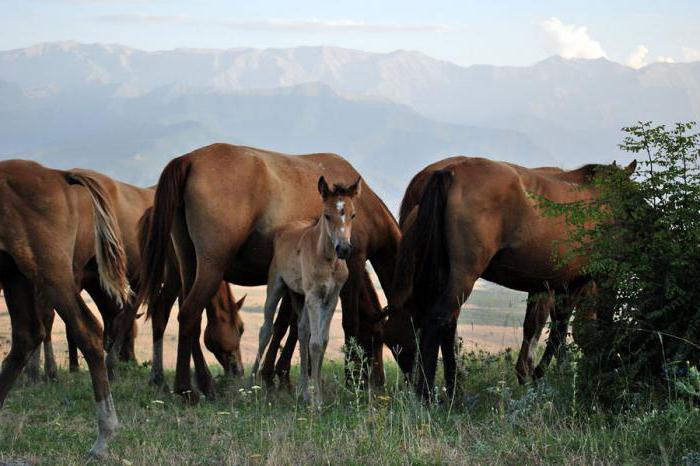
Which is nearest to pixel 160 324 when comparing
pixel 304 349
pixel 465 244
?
pixel 304 349

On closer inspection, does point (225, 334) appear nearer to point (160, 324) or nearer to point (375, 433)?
point (160, 324)

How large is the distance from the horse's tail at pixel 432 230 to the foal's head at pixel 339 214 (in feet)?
1.96

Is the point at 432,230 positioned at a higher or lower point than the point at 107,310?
higher

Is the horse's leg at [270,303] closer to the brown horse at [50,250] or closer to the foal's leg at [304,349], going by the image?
the foal's leg at [304,349]

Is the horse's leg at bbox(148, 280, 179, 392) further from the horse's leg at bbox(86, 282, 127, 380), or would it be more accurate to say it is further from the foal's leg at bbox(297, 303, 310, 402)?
the foal's leg at bbox(297, 303, 310, 402)

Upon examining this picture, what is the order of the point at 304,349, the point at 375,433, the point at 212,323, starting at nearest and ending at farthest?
the point at 375,433
the point at 304,349
the point at 212,323

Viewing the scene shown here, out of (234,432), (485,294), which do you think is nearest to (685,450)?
(234,432)

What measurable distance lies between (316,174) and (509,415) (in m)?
3.76

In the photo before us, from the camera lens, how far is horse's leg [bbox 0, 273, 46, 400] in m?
7.35

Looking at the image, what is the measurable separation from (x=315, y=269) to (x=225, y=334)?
2.23m

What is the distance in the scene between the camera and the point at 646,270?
7.42 metres

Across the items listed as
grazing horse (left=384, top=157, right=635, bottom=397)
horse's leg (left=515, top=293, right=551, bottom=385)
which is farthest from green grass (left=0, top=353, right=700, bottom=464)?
horse's leg (left=515, top=293, right=551, bottom=385)

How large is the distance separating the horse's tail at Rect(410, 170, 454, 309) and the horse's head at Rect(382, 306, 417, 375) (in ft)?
2.77

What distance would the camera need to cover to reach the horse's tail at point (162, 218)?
898 cm
